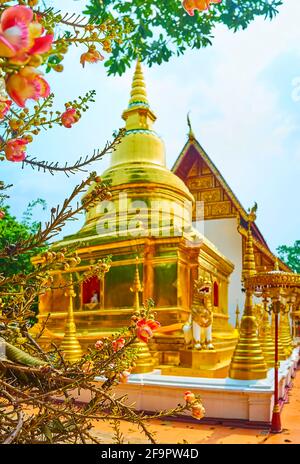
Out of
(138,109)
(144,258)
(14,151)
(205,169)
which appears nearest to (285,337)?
(144,258)

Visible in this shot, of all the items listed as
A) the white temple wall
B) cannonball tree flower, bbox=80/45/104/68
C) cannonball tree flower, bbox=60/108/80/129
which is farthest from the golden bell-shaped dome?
cannonball tree flower, bbox=80/45/104/68

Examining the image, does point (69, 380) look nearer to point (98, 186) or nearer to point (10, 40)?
point (98, 186)

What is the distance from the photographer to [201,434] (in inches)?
175

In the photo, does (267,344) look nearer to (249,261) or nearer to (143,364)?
(249,261)

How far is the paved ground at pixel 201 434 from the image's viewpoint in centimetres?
418

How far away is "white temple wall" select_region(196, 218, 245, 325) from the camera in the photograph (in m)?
14.7

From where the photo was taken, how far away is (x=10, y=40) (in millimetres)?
604

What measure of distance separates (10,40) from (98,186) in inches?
35.6

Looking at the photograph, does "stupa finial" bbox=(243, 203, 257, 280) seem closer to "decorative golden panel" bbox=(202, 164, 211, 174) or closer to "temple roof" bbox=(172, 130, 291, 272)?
"temple roof" bbox=(172, 130, 291, 272)

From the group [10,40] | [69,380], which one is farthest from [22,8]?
[69,380]

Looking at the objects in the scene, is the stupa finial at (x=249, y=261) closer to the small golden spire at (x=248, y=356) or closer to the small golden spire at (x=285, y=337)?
Result: the small golden spire at (x=248, y=356)

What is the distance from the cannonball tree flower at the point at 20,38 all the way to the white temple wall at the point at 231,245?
14428mm

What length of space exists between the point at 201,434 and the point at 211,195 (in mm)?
11968

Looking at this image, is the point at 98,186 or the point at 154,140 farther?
the point at 154,140
